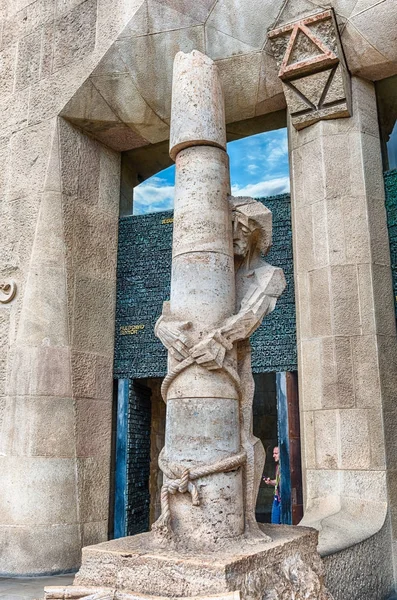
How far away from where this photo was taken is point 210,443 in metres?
2.94

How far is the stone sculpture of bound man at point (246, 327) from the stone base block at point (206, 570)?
22cm

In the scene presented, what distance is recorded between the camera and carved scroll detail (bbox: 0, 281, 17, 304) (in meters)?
6.08

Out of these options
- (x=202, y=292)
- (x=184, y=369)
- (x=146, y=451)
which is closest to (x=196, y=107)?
(x=202, y=292)

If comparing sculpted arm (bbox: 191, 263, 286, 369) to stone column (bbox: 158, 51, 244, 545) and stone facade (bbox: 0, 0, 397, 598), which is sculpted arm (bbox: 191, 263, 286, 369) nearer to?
stone column (bbox: 158, 51, 244, 545)

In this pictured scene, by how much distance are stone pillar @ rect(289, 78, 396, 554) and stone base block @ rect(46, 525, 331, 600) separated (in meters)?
1.58

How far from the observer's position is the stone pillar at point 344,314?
482 centimetres

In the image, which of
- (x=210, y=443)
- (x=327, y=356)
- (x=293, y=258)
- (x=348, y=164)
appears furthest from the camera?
(x=293, y=258)

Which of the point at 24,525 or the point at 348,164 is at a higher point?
the point at 348,164

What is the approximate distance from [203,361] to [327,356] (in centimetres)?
245

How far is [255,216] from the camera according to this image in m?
3.43

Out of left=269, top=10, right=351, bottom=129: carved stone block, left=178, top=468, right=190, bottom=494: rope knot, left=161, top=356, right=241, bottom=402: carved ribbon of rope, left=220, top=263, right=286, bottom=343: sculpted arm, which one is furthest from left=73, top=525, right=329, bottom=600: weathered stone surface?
left=269, top=10, right=351, bottom=129: carved stone block

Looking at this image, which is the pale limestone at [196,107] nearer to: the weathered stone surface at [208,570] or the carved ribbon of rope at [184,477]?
→ the carved ribbon of rope at [184,477]

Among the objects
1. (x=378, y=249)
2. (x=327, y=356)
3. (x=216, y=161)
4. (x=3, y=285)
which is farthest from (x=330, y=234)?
(x=3, y=285)

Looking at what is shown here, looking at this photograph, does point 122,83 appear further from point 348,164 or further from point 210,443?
point 210,443
